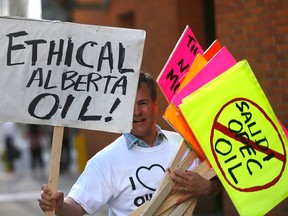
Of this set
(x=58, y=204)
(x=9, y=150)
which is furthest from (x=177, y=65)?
(x=9, y=150)

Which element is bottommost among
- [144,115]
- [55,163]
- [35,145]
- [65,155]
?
[65,155]

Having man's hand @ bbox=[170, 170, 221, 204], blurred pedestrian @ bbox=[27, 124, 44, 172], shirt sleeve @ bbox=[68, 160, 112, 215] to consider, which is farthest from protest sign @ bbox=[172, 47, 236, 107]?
blurred pedestrian @ bbox=[27, 124, 44, 172]

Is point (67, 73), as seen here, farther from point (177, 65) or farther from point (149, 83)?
point (177, 65)

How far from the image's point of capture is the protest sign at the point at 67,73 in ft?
14.1

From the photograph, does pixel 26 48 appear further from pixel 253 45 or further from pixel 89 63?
pixel 253 45

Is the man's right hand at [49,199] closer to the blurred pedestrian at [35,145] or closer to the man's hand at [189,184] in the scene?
the man's hand at [189,184]

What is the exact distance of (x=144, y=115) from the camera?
444 cm

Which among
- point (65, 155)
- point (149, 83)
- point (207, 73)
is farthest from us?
point (65, 155)

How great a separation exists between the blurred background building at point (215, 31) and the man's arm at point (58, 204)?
97.9 inches

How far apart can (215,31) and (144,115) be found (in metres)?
5.56

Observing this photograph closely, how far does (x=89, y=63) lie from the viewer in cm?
432

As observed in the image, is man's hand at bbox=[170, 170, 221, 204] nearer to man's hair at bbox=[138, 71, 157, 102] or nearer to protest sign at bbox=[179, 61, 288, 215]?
protest sign at bbox=[179, 61, 288, 215]

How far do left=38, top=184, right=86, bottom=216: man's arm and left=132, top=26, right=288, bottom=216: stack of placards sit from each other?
45cm

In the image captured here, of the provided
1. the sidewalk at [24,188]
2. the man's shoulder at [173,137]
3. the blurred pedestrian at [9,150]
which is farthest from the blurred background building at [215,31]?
the blurred pedestrian at [9,150]
